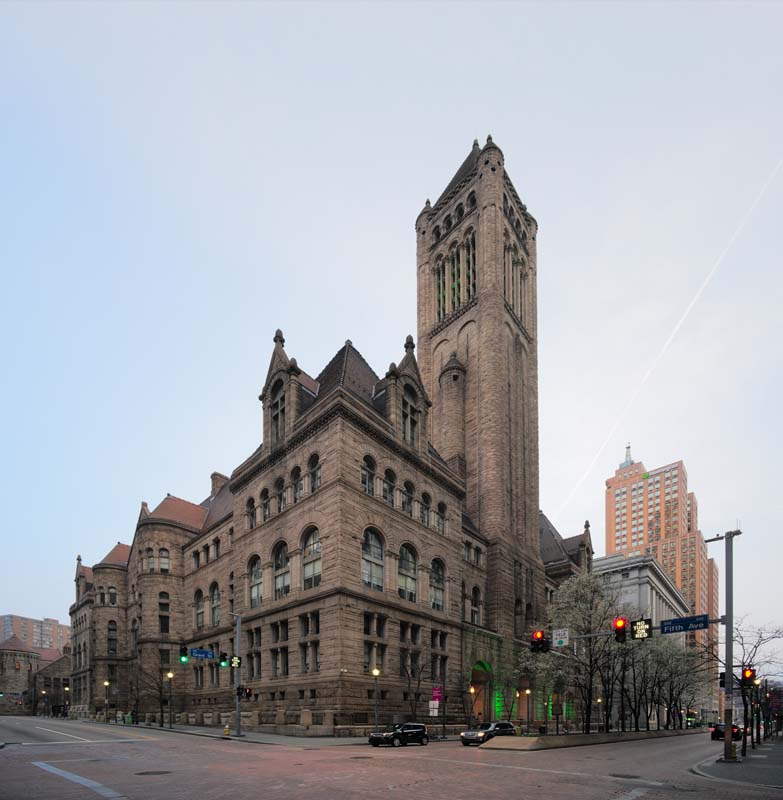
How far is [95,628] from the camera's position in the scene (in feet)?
287

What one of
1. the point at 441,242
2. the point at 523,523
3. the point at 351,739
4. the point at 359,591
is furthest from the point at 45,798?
the point at 441,242

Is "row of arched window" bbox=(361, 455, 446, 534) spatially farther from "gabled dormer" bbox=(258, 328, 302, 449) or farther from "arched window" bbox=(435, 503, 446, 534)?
"gabled dormer" bbox=(258, 328, 302, 449)

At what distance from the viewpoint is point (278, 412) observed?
54.4 m

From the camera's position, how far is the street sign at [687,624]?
25141mm

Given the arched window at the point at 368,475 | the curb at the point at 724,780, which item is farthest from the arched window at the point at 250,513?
the curb at the point at 724,780

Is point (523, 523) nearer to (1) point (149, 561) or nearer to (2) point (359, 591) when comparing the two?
(2) point (359, 591)

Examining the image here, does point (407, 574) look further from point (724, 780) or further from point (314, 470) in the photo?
point (724, 780)

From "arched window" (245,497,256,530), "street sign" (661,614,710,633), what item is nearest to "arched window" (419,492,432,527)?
"arched window" (245,497,256,530)

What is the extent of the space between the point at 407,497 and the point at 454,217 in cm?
4541

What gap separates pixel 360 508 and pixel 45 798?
31587mm

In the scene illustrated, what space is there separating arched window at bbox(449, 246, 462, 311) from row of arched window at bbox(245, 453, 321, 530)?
3702cm

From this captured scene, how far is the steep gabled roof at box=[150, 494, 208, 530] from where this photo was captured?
256 feet

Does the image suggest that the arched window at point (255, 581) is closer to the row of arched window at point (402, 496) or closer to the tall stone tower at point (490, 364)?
the row of arched window at point (402, 496)

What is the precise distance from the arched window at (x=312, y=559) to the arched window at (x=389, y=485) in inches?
237
